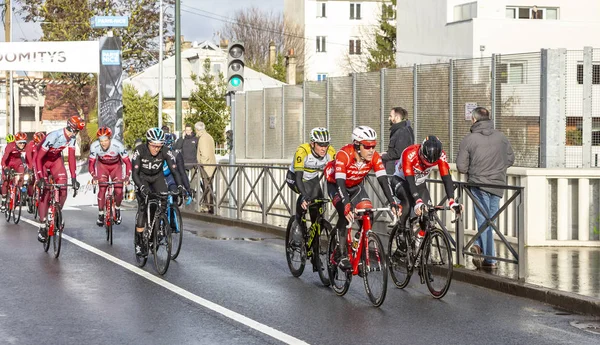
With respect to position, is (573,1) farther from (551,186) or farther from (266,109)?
(551,186)

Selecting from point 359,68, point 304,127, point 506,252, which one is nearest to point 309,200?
point 506,252

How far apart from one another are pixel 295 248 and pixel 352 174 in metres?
1.79

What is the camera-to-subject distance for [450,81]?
18.1m

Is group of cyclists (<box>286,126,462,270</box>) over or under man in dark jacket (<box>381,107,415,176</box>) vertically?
under

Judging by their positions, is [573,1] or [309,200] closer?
[309,200]

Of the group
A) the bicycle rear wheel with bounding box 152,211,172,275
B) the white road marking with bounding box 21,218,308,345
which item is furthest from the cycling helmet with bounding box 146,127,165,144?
the white road marking with bounding box 21,218,308,345

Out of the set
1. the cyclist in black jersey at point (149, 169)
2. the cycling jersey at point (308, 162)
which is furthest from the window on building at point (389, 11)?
the cycling jersey at point (308, 162)

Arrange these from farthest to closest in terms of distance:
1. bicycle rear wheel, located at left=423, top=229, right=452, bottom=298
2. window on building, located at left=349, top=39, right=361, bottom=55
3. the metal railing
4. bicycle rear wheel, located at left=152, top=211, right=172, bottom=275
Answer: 1. window on building, located at left=349, top=39, right=361, bottom=55
2. bicycle rear wheel, located at left=152, top=211, right=172, bottom=275
3. the metal railing
4. bicycle rear wheel, located at left=423, top=229, right=452, bottom=298

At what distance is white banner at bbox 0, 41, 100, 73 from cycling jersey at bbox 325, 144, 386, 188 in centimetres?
2413

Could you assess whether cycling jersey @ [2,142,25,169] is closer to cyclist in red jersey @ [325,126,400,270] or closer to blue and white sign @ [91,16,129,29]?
blue and white sign @ [91,16,129,29]

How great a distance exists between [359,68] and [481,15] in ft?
147

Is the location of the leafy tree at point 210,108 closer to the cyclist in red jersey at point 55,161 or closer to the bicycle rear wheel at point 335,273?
the cyclist in red jersey at point 55,161

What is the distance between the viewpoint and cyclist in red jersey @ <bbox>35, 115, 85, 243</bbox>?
51.2 ft

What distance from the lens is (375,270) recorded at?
35.0 ft
